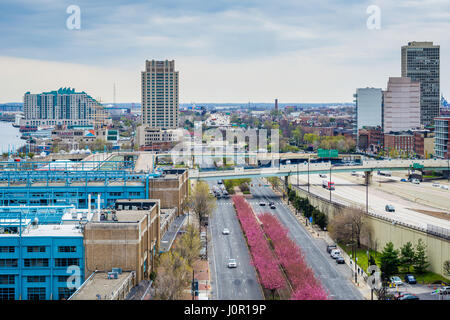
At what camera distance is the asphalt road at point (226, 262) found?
10227mm

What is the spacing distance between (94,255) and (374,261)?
6.66m

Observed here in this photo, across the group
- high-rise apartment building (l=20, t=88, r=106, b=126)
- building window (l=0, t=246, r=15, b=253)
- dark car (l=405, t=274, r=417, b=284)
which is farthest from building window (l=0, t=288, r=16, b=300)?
high-rise apartment building (l=20, t=88, r=106, b=126)

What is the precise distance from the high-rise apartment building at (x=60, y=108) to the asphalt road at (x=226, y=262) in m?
54.8

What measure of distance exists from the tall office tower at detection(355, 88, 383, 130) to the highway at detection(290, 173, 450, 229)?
69.4 ft

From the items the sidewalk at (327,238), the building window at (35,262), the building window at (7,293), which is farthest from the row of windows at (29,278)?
the sidewalk at (327,238)

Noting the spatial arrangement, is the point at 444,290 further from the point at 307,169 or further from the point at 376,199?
the point at 307,169

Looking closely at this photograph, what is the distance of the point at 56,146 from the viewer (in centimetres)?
4366

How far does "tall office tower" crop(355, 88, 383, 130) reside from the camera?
48938 millimetres

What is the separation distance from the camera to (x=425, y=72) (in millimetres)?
59594

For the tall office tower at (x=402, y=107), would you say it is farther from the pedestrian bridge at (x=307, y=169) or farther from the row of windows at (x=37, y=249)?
the row of windows at (x=37, y=249)

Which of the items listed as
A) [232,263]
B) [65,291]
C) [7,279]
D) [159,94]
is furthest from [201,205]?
[159,94]

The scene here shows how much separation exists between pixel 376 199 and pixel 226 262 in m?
9.92

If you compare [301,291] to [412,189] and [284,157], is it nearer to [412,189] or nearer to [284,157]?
[412,189]
